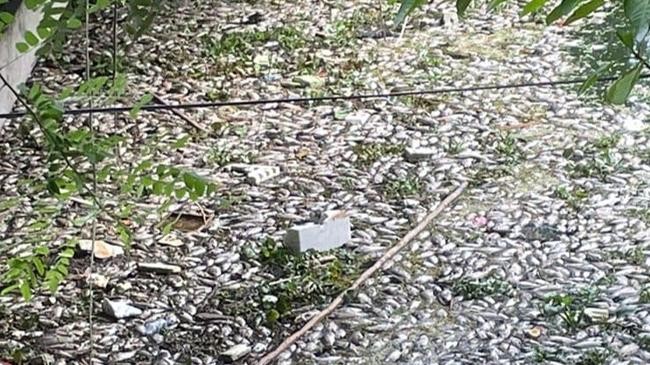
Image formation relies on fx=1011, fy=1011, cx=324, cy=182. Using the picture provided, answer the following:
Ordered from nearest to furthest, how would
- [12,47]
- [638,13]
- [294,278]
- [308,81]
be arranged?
[638,13]
[294,278]
[12,47]
[308,81]

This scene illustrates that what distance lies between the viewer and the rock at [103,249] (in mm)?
2213

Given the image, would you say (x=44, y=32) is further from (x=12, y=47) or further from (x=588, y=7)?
(x=12, y=47)

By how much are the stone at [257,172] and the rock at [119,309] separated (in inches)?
22.8

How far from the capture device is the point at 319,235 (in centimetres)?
222

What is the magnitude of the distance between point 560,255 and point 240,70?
132 centimetres

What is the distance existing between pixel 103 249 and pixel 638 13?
6.08 ft

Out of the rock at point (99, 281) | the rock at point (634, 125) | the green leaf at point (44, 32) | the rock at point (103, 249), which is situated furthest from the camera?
the rock at point (634, 125)

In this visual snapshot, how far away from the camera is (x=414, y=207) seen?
2396 millimetres

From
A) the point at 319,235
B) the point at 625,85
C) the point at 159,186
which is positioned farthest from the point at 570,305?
the point at 625,85

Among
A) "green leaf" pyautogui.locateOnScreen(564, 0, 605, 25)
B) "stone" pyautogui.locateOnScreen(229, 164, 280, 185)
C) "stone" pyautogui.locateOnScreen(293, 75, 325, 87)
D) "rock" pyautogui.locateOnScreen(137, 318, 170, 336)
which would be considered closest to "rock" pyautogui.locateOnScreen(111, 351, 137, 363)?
"rock" pyautogui.locateOnScreen(137, 318, 170, 336)

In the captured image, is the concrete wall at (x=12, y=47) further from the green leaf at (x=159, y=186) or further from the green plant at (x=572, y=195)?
the green leaf at (x=159, y=186)

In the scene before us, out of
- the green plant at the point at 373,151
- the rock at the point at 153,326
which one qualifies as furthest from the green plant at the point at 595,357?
the green plant at the point at 373,151

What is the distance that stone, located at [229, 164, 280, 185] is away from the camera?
252 cm

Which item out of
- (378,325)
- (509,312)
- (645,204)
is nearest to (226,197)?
(378,325)
